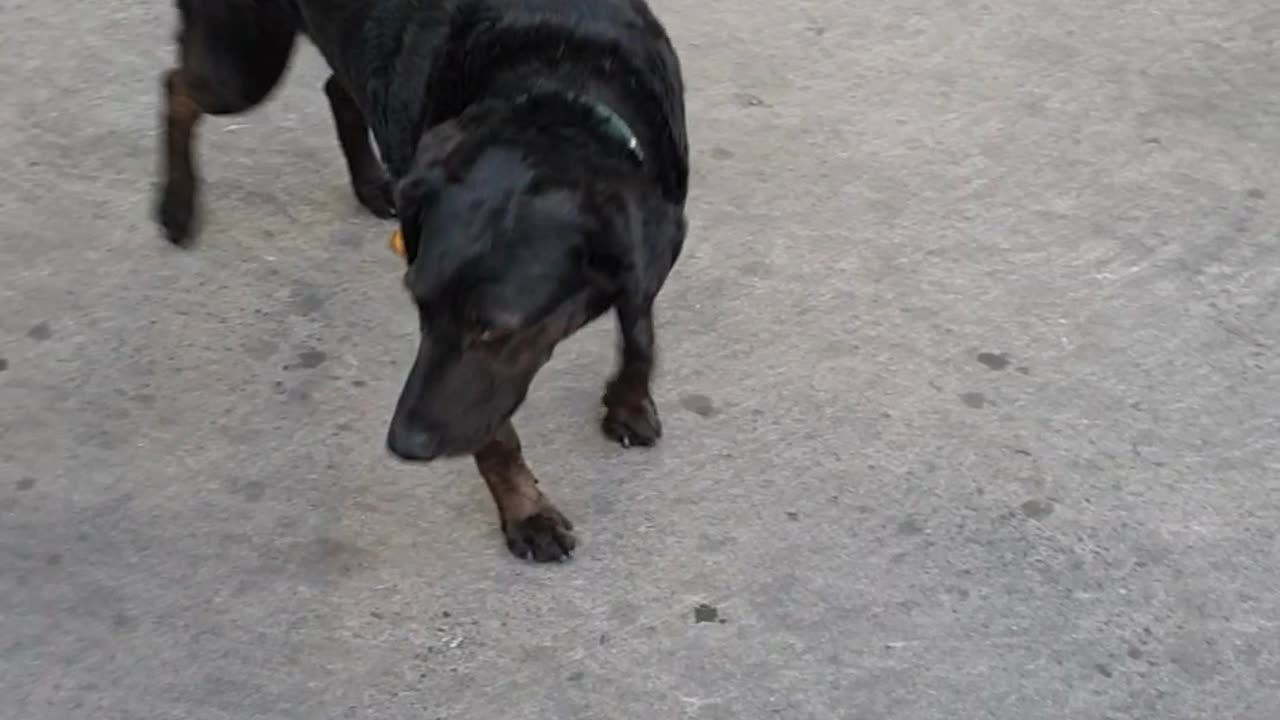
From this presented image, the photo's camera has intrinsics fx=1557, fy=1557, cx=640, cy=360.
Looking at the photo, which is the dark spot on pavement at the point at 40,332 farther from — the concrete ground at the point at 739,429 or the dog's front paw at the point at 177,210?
the dog's front paw at the point at 177,210

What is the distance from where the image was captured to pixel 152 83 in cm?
403

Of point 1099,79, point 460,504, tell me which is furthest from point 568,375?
point 1099,79

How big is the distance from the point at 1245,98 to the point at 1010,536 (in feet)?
5.95

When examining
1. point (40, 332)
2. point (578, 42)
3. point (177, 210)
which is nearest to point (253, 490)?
point (40, 332)

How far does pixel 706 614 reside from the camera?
273 centimetres

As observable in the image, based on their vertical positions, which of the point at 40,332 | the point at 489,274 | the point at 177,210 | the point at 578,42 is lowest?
the point at 40,332

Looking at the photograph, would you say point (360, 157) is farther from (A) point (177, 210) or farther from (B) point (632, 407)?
(B) point (632, 407)

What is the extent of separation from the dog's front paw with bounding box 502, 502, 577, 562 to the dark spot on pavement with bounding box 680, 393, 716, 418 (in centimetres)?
44

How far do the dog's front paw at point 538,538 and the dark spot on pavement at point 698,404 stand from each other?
0.44 m

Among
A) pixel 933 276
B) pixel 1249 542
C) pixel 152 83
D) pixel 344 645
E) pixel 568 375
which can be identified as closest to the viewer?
pixel 344 645

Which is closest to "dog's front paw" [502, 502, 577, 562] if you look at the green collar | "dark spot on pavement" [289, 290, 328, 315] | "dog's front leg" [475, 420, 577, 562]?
"dog's front leg" [475, 420, 577, 562]

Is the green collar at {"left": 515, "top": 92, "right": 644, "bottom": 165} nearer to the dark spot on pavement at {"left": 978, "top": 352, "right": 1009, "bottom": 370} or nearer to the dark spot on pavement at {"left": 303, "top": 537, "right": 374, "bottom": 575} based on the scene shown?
the dark spot on pavement at {"left": 303, "top": 537, "right": 374, "bottom": 575}

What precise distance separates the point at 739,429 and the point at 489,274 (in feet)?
3.15

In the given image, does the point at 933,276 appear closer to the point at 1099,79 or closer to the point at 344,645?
the point at 1099,79
